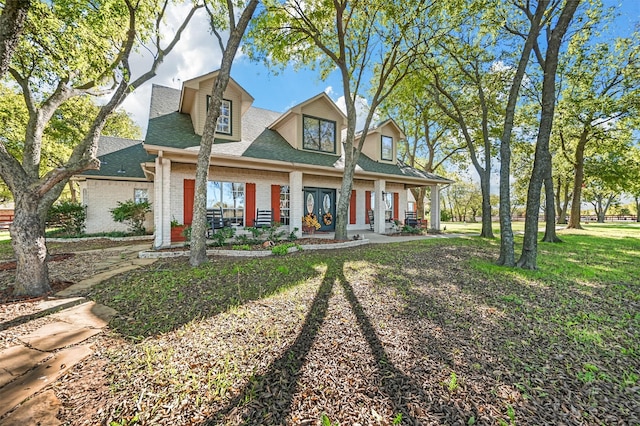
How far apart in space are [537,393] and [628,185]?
85.6ft

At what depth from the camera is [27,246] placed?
409 cm

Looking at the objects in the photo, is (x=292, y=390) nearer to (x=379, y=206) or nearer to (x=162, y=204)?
(x=162, y=204)

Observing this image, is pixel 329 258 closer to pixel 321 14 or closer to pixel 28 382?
pixel 28 382

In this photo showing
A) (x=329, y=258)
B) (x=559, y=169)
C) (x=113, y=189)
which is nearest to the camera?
(x=329, y=258)

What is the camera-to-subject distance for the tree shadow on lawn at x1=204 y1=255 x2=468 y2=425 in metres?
1.91

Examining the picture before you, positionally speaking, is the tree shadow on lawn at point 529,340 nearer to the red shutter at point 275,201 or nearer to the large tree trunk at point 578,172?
the red shutter at point 275,201

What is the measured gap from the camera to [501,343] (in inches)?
118

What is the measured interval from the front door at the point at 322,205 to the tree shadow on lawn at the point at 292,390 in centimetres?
995

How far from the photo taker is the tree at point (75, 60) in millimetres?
5984

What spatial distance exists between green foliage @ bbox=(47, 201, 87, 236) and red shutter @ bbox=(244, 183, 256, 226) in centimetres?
768

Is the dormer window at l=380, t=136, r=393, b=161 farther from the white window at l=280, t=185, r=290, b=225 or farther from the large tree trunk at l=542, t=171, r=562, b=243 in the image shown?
the large tree trunk at l=542, t=171, r=562, b=243

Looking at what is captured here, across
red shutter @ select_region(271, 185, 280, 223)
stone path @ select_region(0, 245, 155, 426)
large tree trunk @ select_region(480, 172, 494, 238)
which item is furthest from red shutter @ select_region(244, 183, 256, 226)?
large tree trunk @ select_region(480, 172, 494, 238)

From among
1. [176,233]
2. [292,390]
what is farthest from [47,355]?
[176,233]

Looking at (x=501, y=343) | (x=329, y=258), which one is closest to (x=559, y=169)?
(x=329, y=258)
